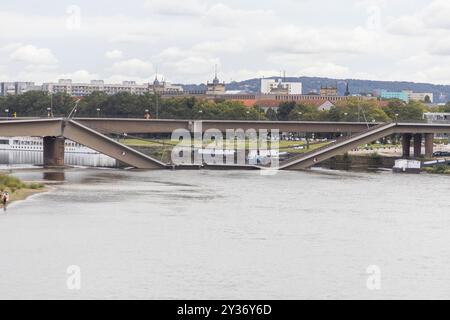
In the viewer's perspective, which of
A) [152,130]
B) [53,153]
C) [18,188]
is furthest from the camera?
[152,130]

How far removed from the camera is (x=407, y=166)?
340 ft

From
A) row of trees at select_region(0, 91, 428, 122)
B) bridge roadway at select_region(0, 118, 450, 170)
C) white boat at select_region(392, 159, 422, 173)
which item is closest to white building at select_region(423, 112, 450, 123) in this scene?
bridge roadway at select_region(0, 118, 450, 170)

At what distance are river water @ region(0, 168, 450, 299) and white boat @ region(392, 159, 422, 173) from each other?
23.9m

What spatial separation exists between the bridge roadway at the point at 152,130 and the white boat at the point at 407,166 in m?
3.52

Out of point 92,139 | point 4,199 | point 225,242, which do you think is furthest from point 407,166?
point 225,242

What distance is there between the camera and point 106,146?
95.7 metres

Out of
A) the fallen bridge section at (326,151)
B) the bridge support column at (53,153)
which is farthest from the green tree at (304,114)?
the bridge support column at (53,153)

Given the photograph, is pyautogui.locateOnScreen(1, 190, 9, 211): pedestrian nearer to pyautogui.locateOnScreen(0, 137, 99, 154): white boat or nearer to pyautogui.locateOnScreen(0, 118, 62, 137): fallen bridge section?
pyautogui.locateOnScreen(0, 118, 62, 137): fallen bridge section

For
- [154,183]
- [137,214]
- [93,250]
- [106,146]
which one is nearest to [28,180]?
[154,183]

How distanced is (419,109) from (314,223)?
346ft

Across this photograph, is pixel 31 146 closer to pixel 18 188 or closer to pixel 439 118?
pixel 439 118

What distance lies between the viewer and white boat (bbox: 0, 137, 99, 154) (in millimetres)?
141250

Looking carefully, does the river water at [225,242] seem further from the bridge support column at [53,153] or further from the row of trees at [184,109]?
the row of trees at [184,109]

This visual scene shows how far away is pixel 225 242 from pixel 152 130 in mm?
54630
